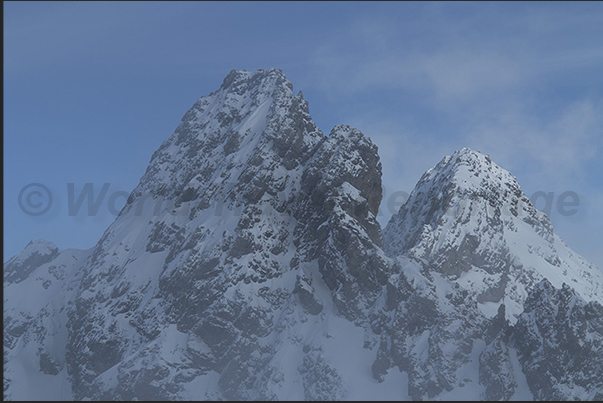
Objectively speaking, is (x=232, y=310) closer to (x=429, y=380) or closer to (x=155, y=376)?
(x=155, y=376)

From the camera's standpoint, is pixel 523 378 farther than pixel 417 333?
No

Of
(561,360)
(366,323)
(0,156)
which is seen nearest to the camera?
(0,156)

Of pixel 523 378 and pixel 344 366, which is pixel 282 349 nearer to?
pixel 344 366

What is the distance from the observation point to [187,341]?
19675 centimetres

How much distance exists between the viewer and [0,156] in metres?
43.4

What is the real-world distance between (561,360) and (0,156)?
145371 millimetres

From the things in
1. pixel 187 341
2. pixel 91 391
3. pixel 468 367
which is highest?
pixel 468 367

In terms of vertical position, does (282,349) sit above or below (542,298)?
below

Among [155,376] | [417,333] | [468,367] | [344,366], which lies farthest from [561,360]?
[155,376]

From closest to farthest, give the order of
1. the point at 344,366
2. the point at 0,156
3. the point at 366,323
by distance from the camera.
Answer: the point at 0,156
the point at 344,366
the point at 366,323

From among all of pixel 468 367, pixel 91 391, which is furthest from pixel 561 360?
pixel 91 391

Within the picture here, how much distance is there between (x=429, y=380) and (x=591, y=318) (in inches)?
1453

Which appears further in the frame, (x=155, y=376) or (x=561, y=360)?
(x=155, y=376)

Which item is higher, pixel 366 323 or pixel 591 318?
Result: pixel 591 318
